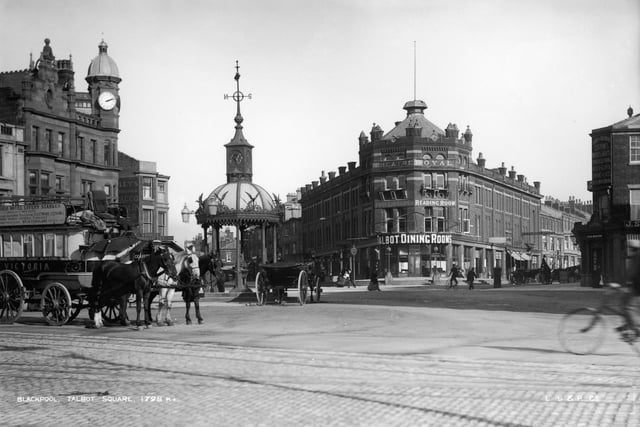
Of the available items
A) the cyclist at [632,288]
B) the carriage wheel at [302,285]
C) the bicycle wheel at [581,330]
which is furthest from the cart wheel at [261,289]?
the cyclist at [632,288]

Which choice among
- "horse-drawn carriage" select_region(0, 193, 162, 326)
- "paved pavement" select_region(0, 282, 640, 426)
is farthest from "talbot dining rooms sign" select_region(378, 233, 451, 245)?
"paved pavement" select_region(0, 282, 640, 426)

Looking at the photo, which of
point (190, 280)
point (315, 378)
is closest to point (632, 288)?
point (315, 378)

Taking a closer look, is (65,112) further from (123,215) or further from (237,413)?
(237,413)

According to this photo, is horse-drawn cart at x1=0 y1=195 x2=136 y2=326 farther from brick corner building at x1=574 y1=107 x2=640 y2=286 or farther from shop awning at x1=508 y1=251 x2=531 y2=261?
shop awning at x1=508 y1=251 x2=531 y2=261

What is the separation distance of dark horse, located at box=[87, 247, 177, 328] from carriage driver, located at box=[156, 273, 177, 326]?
2.17ft

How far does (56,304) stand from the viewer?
20.1 meters

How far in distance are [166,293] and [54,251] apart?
2733mm

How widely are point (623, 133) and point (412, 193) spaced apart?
32317 millimetres

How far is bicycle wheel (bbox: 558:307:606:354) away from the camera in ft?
41.5

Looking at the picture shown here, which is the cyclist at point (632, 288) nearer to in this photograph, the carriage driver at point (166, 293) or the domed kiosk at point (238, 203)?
the carriage driver at point (166, 293)

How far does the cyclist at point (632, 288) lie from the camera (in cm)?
1155

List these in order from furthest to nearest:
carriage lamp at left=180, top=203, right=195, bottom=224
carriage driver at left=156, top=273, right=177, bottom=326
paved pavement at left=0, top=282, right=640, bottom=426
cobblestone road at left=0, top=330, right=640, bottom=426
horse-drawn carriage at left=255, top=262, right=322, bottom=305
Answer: carriage lamp at left=180, top=203, right=195, bottom=224
horse-drawn carriage at left=255, top=262, right=322, bottom=305
carriage driver at left=156, top=273, right=177, bottom=326
paved pavement at left=0, top=282, right=640, bottom=426
cobblestone road at left=0, top=330, right=640, bottom=426

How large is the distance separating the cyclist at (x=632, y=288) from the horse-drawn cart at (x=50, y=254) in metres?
12.0

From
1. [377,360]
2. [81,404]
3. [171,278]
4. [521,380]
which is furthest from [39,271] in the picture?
[521,380]
